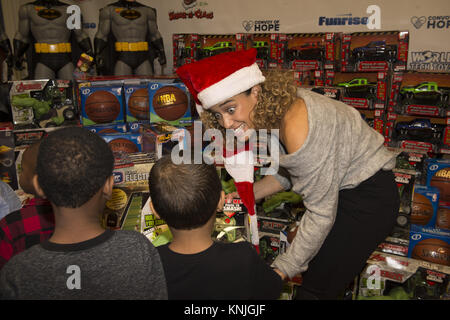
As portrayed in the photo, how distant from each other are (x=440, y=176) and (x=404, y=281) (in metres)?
1.43

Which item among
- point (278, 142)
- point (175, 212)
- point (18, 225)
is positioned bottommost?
point (18, 225)

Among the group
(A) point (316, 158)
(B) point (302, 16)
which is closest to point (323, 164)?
(A) point (316, 158)

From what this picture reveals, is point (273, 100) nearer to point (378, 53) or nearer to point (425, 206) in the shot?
point (425, 206)

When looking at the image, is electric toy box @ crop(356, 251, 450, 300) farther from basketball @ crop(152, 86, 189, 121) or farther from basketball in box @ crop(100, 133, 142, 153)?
basketball @ crop(152, 86, 189, 121)

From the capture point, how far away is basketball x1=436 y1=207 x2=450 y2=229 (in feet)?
10.6

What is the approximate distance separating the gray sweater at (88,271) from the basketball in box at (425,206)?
2.73m

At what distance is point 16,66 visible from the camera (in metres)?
5.12

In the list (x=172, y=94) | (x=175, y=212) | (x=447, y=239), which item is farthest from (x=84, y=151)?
(x=447, y=239)

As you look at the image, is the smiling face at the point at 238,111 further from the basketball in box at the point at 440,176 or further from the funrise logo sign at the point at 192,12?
the funrise logo sign at the point at 192,12

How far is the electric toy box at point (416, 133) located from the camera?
430cm

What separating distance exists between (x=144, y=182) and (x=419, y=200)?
2.40 m

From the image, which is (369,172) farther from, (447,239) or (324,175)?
(447,239)

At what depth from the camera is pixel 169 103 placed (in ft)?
10.7

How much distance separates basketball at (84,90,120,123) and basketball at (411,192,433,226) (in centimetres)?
275
